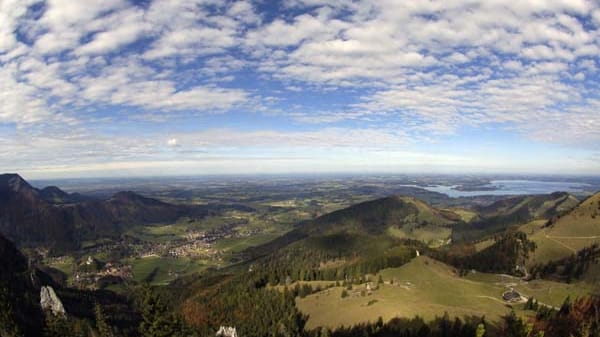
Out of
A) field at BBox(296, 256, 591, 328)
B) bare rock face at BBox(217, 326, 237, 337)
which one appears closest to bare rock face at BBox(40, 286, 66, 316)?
bare rock face at BBox(217, 326, 237, 337)

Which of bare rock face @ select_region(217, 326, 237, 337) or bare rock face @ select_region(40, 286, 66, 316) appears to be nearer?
bare rock face @ select_region(217, 326, 237, 337)

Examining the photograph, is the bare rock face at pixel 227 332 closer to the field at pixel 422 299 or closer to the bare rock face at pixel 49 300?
the field at pixel 422 299

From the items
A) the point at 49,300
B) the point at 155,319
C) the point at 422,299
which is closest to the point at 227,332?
the point at 155,319

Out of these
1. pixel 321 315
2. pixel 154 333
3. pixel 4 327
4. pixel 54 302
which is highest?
pixel 154 333

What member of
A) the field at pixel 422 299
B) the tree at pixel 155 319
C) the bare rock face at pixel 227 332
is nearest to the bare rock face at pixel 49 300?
the bare rock face at pixel 227 332

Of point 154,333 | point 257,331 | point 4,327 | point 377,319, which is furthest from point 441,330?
point 4,327

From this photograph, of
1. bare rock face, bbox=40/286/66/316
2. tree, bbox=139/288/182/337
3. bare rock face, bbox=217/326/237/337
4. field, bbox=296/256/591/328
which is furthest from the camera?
bare rock face, bbox=40/286/66/316

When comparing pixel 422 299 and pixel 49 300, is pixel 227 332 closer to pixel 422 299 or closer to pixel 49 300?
pixel 422 299

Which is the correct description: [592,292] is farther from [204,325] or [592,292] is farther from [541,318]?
[204,325]

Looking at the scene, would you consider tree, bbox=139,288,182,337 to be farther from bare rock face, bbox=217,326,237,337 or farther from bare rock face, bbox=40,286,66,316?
bare rock face, bbox=40,286,66,316
